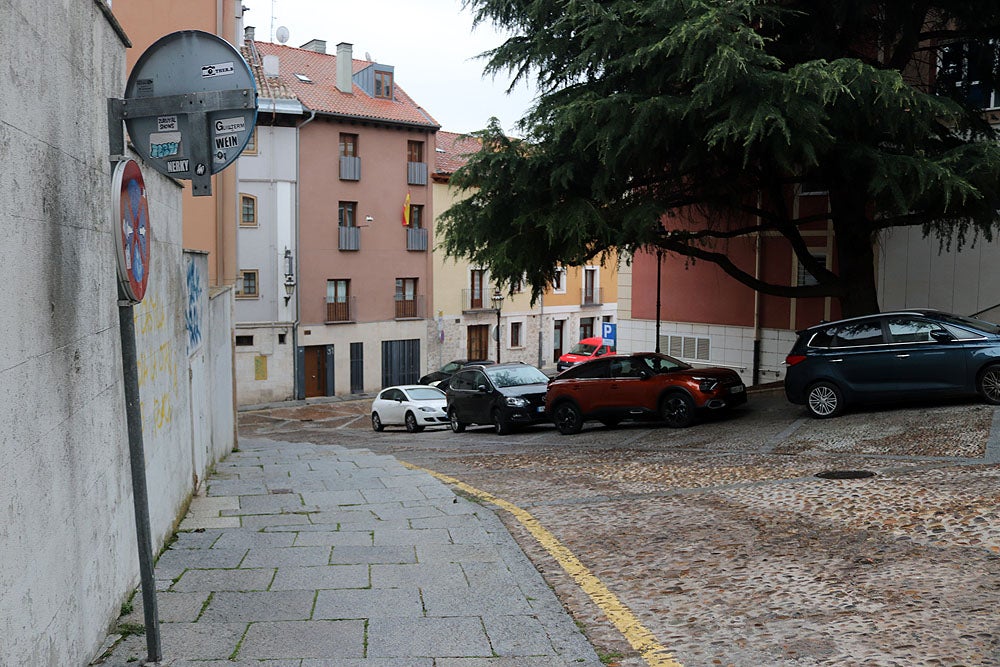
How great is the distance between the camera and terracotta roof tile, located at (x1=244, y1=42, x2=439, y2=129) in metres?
42.0

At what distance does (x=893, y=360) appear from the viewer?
47.1ft

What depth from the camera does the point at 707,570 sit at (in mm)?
7211

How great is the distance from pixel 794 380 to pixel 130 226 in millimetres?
12679

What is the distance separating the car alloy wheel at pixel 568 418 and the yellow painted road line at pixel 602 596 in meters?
8.67

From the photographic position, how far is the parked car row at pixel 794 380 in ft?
45.6

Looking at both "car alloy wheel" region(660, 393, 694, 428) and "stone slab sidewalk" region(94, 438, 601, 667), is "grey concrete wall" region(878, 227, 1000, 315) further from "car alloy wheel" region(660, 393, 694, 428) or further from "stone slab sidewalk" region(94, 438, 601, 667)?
"stone slab sidewalk" region(94, 438, 601, 667)

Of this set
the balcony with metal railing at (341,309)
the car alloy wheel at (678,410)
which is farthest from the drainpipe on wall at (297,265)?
the car alloy wheel at (678,410)

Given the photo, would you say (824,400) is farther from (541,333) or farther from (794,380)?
(541,333)

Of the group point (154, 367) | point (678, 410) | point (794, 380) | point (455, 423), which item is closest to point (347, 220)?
point (455, 423)

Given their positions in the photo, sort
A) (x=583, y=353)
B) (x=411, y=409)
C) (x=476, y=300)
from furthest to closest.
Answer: (x=476, y=300)
(x=583, y=353)
(x=411, y=409)

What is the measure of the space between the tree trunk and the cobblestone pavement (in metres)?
4.36

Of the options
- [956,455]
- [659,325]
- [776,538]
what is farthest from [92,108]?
[659,325]

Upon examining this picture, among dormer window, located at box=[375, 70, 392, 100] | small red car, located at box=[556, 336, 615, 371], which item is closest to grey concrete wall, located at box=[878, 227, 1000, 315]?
small red car, located at box=[556, 336, 615, 371]

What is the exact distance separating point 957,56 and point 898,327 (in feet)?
28.1
